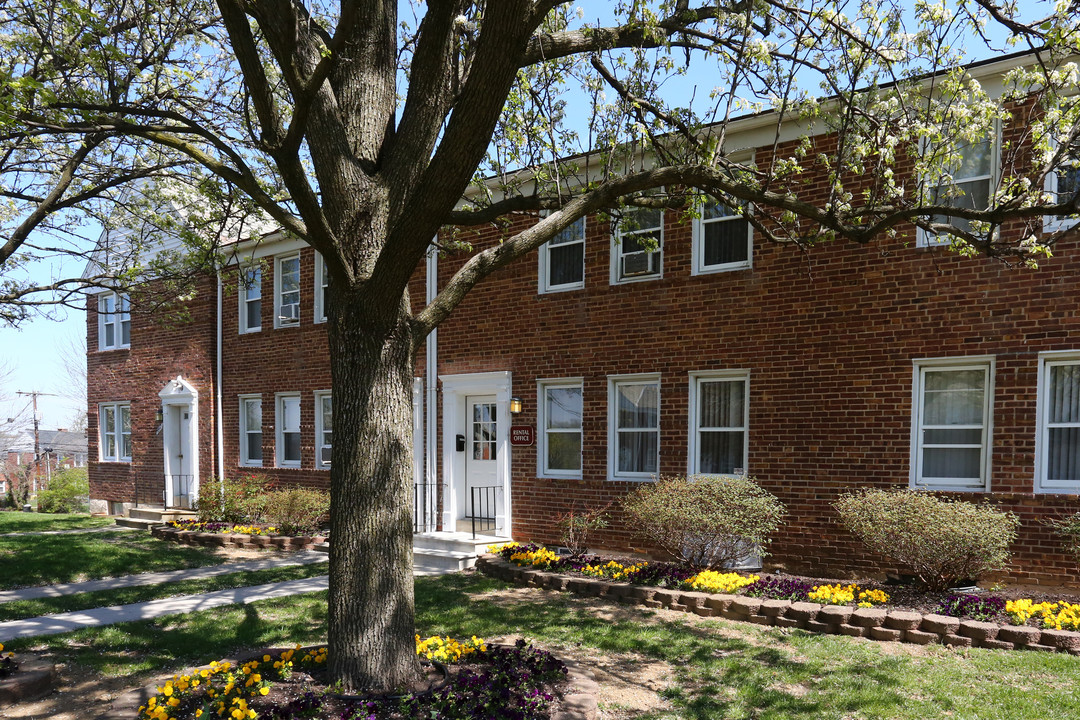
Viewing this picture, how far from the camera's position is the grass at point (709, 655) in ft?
16.6

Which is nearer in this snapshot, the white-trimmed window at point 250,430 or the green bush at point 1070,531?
the green bush at point 1070,531

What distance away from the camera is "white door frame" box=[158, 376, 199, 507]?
17.8 meters

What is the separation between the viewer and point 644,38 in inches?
241

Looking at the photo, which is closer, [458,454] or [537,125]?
[537,125]

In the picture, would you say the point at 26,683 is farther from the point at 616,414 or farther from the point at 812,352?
the point at 812,352

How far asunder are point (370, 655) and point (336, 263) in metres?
2.51

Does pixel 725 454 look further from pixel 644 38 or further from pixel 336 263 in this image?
pixel 336 263

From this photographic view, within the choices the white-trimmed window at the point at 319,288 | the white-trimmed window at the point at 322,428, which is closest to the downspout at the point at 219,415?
the white-trimmed window at the point at 319,288

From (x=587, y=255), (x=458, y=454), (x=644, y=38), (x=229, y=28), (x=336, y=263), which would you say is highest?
(x=644, y=38)

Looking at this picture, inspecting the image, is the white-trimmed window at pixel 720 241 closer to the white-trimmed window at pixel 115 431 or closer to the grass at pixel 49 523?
the grass at pixel 49 523

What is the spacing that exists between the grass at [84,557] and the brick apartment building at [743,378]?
333 cm

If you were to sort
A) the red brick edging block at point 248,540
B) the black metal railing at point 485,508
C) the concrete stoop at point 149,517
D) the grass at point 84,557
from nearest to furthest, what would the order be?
the grass at point 84,557 → the black metal railing at point 485,508 → the red brick edging block at point 248,540 → the concrete stoop at point 149,517

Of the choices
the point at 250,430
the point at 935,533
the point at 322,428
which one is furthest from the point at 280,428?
the point at 935,533

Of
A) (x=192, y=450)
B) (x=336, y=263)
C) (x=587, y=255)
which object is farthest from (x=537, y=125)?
(x=192, y=450)
